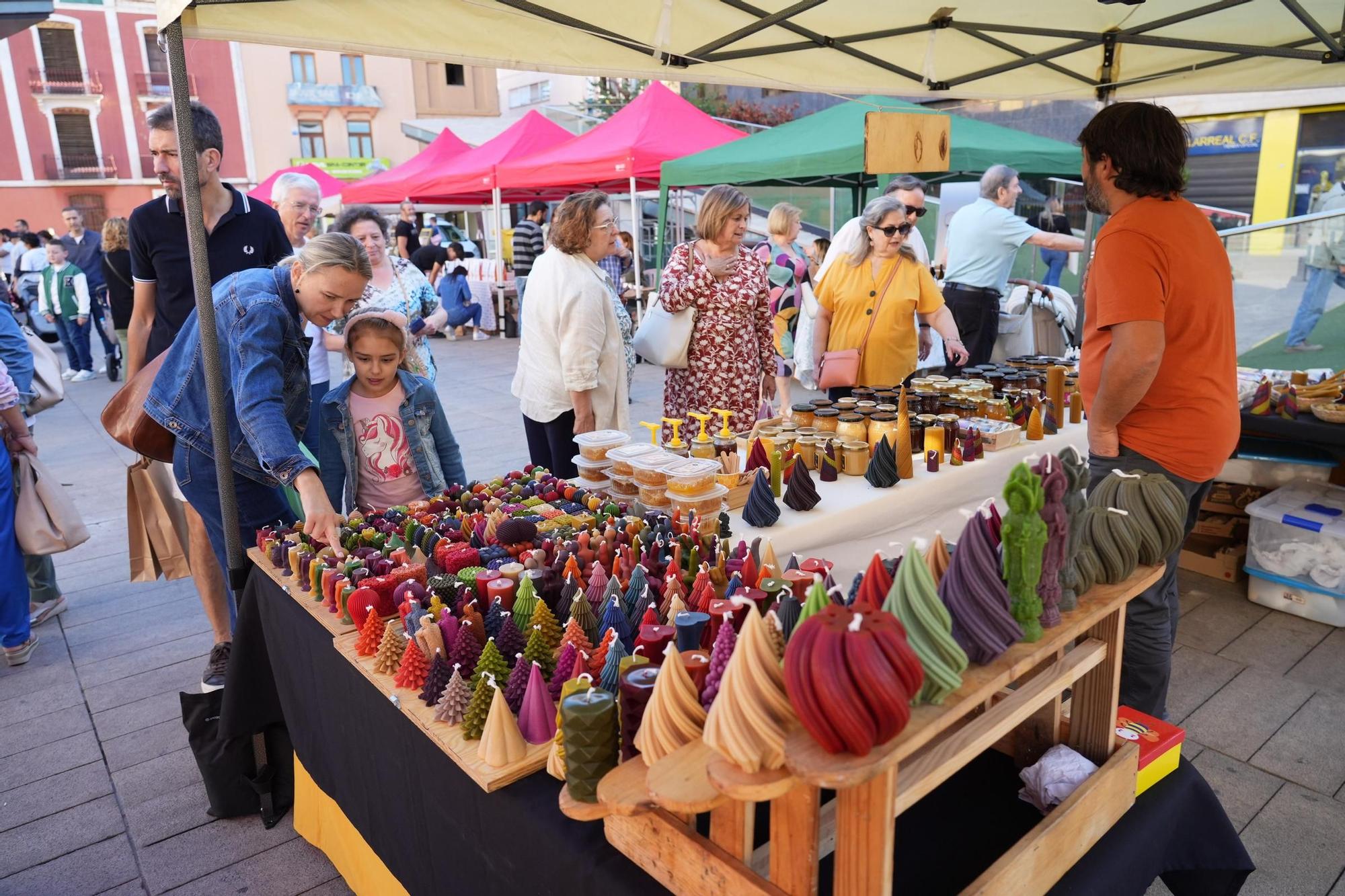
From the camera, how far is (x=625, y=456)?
2.57 metres

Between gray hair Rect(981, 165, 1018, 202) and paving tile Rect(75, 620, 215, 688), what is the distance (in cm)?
471

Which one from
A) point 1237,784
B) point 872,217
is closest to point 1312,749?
point 1237,784

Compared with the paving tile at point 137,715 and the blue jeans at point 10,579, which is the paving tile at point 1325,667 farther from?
the blue jeans at point 10,579

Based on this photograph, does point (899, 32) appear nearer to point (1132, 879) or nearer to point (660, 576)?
point (660, 576)

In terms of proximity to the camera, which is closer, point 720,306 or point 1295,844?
point 1295,844

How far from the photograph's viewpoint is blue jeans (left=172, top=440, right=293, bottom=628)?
2.47m

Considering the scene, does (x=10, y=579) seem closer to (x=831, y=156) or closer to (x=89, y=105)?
(x=831, y=156)

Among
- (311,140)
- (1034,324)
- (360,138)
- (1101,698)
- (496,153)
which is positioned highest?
(360,138)

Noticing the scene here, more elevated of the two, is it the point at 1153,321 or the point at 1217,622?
the point at 1153,321

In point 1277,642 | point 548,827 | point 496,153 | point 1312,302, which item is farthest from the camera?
point 496,153

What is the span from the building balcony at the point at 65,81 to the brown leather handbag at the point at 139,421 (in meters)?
32.2

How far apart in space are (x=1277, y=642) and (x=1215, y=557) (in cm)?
68

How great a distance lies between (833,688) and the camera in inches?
34.0

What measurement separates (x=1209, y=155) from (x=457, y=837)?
12.1m
